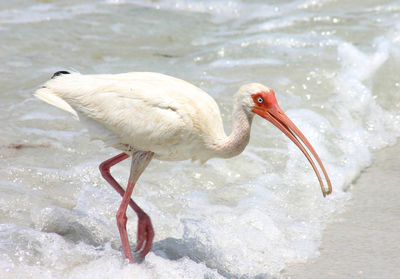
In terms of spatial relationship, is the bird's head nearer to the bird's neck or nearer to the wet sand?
the bird's neck

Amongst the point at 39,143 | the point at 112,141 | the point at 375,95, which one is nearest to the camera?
the point at 112,141

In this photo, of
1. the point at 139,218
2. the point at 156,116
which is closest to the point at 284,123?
the point at 156,116

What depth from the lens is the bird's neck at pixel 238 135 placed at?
5418mm

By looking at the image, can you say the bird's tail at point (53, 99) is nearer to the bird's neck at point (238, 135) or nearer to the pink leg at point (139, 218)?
the pink leg at point (139, 218)

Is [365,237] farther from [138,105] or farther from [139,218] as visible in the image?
[138,105]

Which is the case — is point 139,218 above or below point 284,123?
below

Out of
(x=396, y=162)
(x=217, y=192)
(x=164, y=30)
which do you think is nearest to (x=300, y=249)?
(x=217, y=192)

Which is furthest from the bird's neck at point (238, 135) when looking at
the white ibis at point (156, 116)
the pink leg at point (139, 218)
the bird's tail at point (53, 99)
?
the bird's tail at point (53, 99)

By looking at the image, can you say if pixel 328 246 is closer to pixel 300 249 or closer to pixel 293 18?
pixel 300 249

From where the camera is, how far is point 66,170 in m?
7.04

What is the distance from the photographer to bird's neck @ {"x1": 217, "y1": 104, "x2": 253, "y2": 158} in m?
5.42

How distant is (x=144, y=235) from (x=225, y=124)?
121 inches

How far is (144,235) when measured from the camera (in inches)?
228

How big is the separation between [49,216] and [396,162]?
439cm
